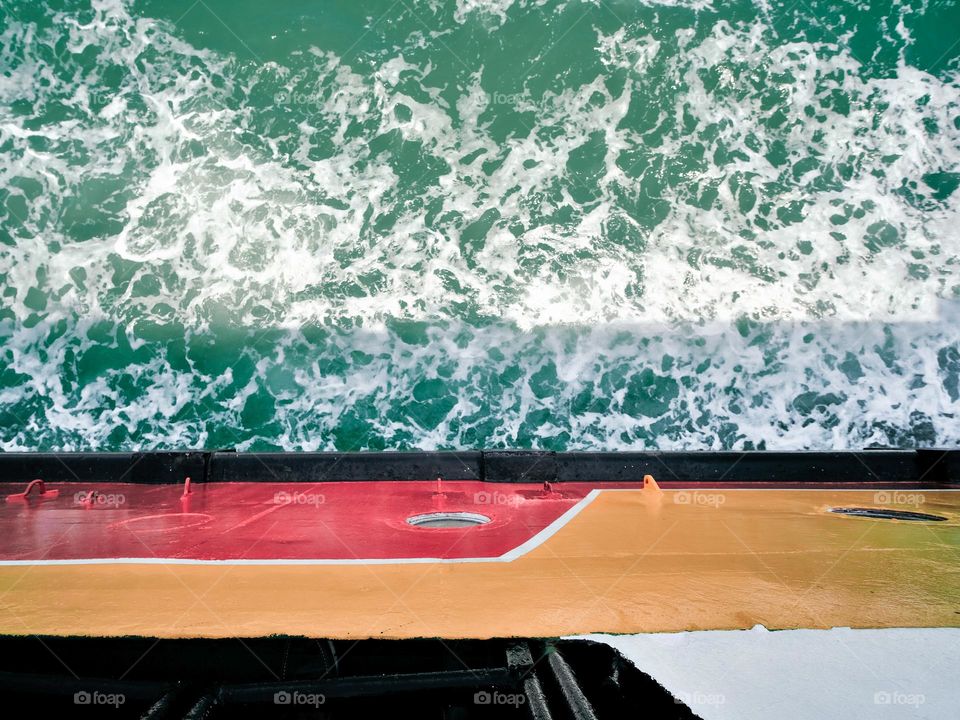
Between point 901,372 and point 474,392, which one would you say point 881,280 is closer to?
point 901,372

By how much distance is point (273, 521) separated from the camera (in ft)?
9.81

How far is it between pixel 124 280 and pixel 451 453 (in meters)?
4.81

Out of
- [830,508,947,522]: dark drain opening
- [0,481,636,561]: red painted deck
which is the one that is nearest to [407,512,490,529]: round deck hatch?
[0,481,636,561]: red painted deck

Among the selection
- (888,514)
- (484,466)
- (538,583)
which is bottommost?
(538,583)

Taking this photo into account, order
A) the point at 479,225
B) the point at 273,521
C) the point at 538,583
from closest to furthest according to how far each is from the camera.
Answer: the point at 538,583 → the point at 273,521 → the point at 479,225

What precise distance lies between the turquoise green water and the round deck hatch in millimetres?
3371

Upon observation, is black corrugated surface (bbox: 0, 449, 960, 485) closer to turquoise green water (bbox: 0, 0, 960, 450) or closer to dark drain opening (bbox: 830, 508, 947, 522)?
Answer: dark drain opening (bbox: 830, 508, 947, 522)

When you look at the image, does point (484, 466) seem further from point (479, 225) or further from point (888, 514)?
point (479, 225)

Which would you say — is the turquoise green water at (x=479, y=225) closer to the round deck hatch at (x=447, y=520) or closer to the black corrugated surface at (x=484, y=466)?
the black corrugated surface at (x=484, y=466)

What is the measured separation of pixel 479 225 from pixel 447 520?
459 centimetres

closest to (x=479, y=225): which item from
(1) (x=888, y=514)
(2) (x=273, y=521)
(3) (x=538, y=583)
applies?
(2) (x=273, y=521)

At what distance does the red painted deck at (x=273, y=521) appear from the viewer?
2365 millimetres

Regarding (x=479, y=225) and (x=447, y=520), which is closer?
(x=447, y=520)

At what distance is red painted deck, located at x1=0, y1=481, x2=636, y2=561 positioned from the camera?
237cm
